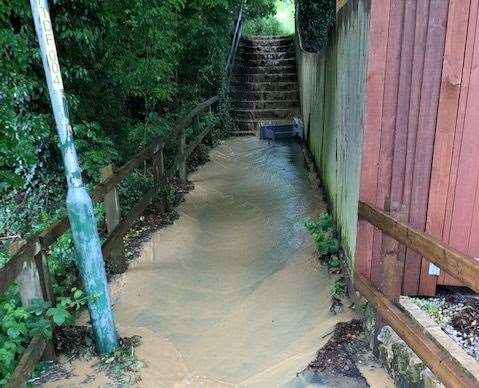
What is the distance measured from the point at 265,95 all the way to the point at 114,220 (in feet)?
29.7

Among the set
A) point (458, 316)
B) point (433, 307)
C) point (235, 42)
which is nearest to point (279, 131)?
point (235, 42)

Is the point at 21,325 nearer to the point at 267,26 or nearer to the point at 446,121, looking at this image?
the point at 446,121

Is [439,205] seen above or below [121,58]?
below

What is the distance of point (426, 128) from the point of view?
2881 mm

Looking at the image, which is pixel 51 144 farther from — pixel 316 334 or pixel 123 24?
pixel 316 334

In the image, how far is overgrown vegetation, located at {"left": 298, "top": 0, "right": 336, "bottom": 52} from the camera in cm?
1183

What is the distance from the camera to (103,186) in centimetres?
379

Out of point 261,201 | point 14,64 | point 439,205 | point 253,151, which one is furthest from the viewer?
point 253,151

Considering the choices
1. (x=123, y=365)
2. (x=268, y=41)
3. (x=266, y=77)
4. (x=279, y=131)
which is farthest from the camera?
(x=268, y=41)

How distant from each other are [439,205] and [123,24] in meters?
4.21

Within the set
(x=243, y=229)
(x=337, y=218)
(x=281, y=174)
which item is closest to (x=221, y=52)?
(x=281, y=174)

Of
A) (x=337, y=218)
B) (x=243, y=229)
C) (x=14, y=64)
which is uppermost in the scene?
(x=14, y=64)

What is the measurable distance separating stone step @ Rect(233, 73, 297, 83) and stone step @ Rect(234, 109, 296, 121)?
1.53 meters

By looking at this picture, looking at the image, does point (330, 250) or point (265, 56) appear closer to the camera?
point (330, 250)
